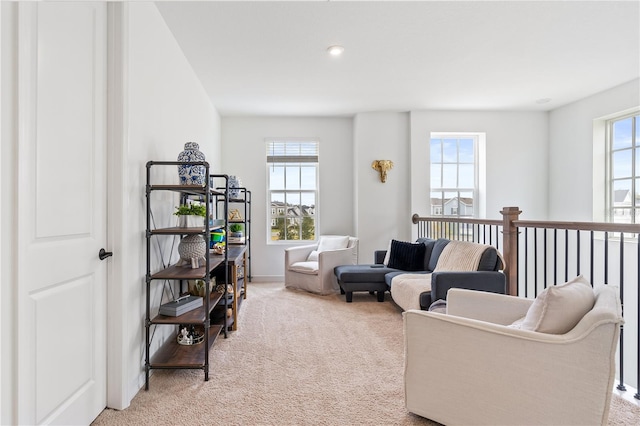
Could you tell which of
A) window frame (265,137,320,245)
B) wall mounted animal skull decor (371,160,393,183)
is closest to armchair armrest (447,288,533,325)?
wall mounted animal skull decor (371,160,393,183)

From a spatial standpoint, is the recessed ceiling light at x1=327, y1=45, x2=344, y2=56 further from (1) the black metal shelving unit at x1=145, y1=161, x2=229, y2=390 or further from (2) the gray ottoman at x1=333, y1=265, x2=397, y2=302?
(2) the gray ottoman at x1=333, y1=265, x2=397, y2=302

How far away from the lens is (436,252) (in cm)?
385

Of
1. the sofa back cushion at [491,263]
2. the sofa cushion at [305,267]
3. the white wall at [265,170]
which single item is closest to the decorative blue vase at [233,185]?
the white wall at [265,170]

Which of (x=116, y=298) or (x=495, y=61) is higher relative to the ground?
(x=495, y=61)

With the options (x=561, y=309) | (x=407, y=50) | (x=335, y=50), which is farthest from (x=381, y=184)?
(x=561, y=309)

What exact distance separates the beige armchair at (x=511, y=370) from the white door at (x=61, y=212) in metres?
1.57

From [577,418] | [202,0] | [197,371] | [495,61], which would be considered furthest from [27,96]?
[495,61]

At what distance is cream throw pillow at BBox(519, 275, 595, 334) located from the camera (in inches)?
56.5

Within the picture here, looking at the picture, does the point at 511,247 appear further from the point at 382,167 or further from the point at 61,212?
the point at 61,212

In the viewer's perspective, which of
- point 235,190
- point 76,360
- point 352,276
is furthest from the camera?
point 235,190

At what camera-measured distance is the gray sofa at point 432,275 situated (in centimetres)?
292

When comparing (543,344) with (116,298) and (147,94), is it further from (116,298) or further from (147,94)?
(147,94)

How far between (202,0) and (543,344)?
2765 mm

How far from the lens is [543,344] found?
1416 millimetres
